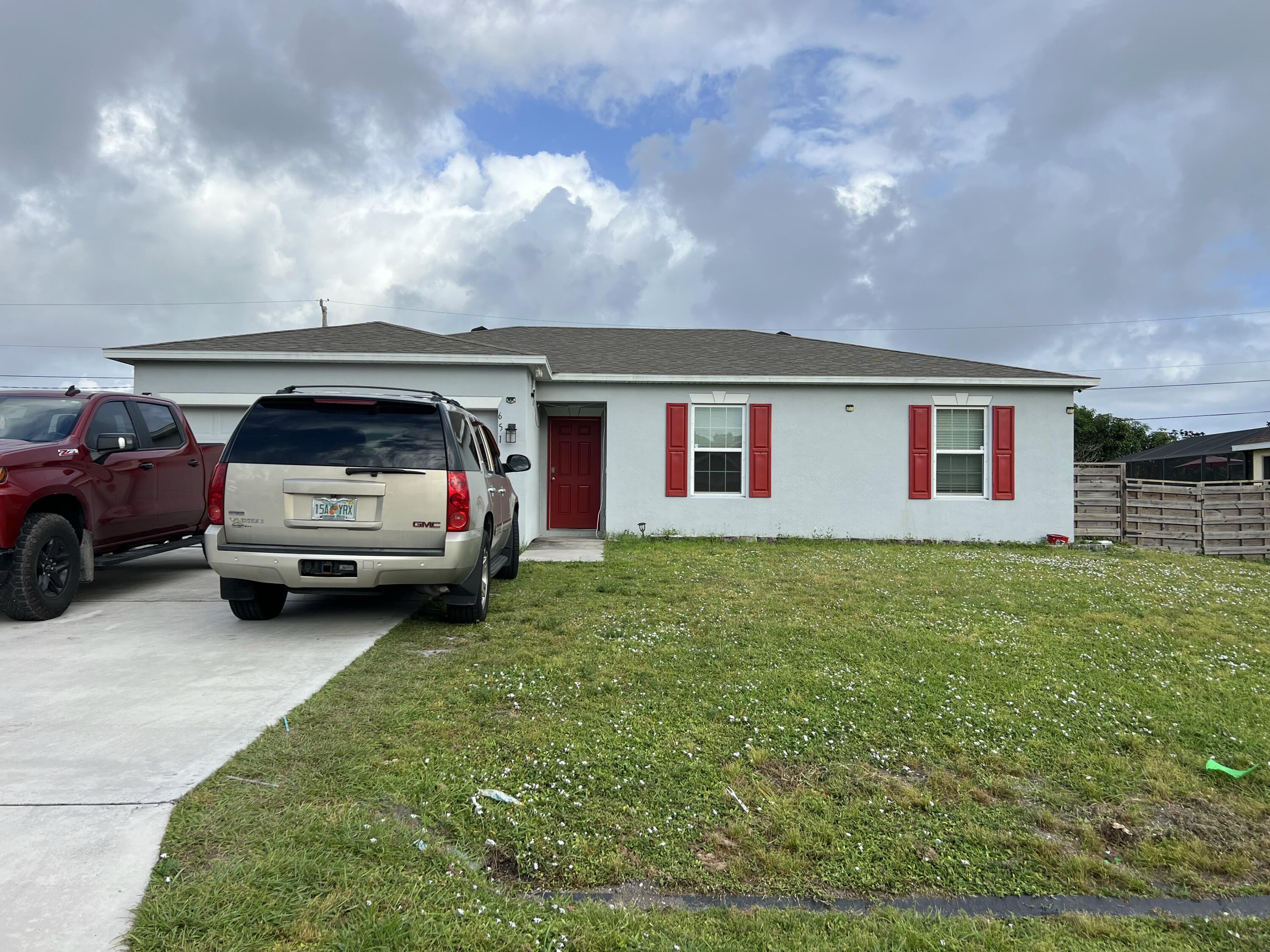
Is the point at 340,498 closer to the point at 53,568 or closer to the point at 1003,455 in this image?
the point at 53,568

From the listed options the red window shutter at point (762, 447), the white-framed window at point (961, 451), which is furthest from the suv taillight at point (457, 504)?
the white-framed window at point (961, 451)

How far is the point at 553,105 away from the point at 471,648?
12806 mm

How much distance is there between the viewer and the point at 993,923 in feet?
7.00

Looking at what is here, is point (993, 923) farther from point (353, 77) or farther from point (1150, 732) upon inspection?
point (353, 77)

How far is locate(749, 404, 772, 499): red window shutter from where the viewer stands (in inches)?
492

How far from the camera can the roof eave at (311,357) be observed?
10.5m

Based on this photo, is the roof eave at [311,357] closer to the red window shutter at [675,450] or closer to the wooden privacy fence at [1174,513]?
the red window shutter at [675,450]

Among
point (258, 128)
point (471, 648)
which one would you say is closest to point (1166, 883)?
point (471, 648)

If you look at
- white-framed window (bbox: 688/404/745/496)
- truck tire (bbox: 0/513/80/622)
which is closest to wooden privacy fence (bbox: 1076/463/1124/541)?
white-framed window (bbox: 688/404/745/496)

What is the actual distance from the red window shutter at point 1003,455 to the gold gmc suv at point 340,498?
10629 millimetres

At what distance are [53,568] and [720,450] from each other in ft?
31.1

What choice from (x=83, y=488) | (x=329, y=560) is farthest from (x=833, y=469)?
(x=83, y=488)

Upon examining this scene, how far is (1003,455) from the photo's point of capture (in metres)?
12.5

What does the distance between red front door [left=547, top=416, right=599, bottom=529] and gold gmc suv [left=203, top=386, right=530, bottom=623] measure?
26.7 ft
